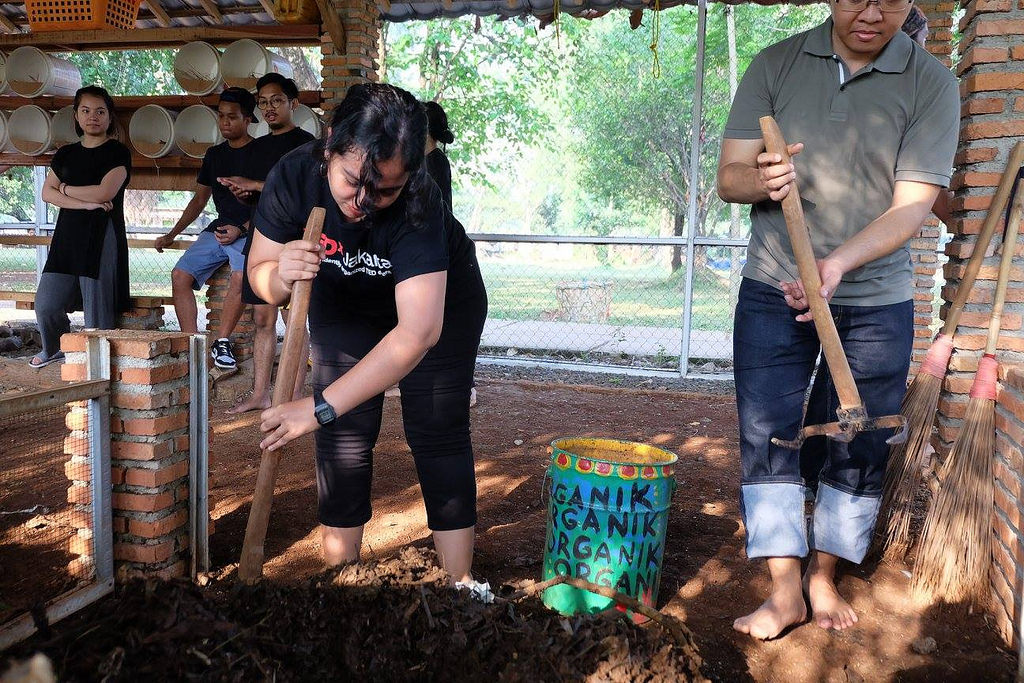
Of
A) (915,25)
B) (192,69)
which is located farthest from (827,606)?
(192,69)

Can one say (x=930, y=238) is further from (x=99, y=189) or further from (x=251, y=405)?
(x=99, y=189)

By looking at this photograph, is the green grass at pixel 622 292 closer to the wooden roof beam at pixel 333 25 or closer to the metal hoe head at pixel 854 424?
the wooden roof beam at pixel 333 25

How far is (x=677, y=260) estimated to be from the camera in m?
12.9

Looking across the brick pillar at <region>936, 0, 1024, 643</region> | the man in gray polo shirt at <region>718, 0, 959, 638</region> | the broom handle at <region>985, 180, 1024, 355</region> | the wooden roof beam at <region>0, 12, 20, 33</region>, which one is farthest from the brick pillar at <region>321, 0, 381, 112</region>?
the broom handle at <region>985, 180, 1024, 355</region>

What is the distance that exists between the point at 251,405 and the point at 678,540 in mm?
3212

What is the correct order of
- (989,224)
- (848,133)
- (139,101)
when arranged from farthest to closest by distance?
(139,101) → (989,224) → (848,133)

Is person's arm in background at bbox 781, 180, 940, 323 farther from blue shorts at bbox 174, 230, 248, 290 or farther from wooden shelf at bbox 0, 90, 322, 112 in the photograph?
wooden shelf at bbox 0, 90, 322, 112

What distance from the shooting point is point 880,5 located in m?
2.24

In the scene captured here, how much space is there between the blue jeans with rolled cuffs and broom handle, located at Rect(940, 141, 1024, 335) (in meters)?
0.73

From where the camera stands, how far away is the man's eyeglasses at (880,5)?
7.34 feet

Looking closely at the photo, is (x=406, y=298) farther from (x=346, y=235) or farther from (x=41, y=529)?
(x=41, y=529)

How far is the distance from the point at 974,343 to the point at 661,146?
11255 millimetres

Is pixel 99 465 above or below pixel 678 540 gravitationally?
above

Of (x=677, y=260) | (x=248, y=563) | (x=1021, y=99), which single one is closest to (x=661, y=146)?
(x=677, y=260)
